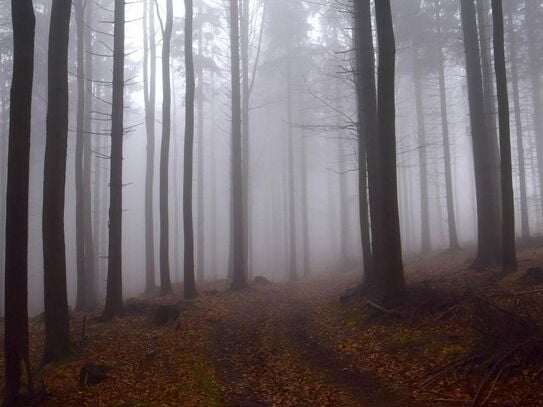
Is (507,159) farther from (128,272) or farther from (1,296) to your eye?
(128,272)

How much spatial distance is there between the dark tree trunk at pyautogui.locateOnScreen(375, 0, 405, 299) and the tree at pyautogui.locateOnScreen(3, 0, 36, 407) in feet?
25.3

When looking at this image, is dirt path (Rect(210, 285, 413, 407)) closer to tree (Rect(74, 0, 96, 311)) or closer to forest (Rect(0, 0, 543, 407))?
forest (Rect(0, 0, 543, 407))

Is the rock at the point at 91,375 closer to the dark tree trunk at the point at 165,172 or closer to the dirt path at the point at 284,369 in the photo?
the dirt path at the point at 284,369

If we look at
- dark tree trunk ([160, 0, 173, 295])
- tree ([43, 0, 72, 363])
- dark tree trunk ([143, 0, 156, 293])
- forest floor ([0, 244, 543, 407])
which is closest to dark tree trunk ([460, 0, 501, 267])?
forest floor ([0, 244, 543, 407])

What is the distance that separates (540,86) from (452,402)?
2511 centimetres

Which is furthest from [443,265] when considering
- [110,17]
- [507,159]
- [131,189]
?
[131,189]

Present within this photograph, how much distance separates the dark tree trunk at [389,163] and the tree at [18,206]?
25.3 ft

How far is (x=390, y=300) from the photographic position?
1083 cm

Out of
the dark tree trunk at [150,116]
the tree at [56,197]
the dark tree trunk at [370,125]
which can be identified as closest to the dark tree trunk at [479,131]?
the dark tree trunk at [370,125]

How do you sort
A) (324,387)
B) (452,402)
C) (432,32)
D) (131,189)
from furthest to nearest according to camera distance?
(131,189) → (432,32) → (324,387) → (452,402)

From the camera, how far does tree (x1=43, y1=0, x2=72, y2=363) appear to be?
31.7 ft

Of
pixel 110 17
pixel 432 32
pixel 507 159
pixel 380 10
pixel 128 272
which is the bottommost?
pixel 128 272

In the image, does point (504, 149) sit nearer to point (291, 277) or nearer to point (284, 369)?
point (284, 369)

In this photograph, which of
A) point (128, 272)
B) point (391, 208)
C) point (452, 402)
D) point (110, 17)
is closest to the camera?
point (452, 402)
